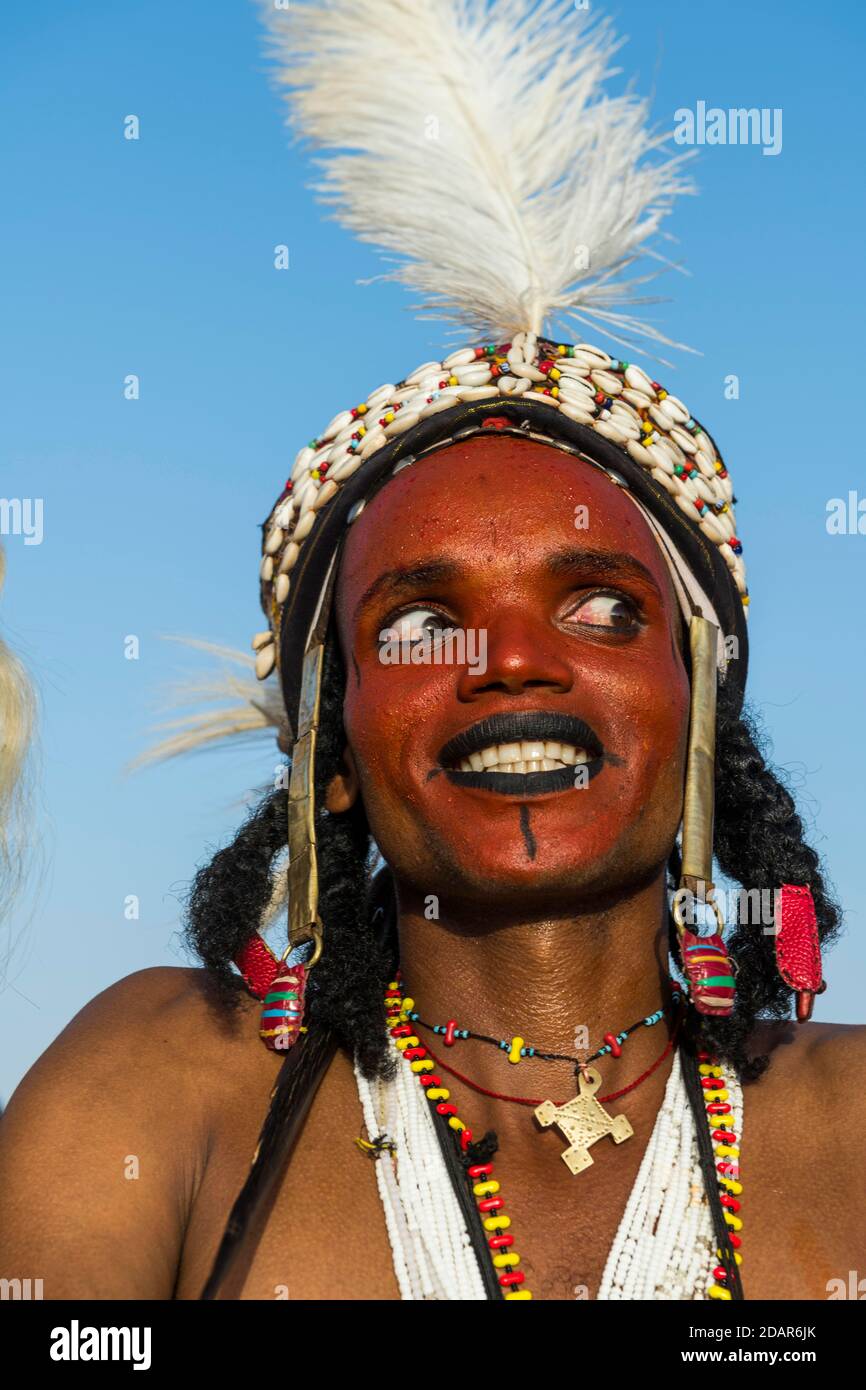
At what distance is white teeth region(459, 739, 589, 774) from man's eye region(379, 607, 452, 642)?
1.26 ft

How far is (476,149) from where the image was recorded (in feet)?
16.1

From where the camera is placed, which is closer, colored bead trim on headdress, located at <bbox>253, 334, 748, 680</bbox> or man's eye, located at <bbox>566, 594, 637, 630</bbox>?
man's eye, located at <bbox>566, 594, 637, 630</bbox>

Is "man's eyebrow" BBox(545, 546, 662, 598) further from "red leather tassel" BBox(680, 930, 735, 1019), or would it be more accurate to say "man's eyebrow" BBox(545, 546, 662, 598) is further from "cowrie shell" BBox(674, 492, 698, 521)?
"red leather tassel" BBox(680, 930, 735, 1019)

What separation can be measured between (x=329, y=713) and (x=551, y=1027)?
1.16 meters

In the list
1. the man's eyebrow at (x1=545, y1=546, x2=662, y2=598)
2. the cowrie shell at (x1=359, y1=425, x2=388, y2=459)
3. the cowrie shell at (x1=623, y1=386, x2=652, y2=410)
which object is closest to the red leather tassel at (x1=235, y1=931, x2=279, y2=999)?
the man's eyebrow at (x1=545, y1=546, x2=662, y2=598)

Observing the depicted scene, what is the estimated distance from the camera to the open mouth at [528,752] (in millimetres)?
4141

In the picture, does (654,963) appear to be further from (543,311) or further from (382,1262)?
(543,311)

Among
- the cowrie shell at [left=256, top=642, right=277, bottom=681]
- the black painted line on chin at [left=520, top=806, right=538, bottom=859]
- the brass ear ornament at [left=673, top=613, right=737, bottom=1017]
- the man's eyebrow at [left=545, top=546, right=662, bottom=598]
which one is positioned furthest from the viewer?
the cowrie shell at [left=256, top=642, right=277, bottom=681]

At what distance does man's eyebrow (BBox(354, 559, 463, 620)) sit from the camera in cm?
439

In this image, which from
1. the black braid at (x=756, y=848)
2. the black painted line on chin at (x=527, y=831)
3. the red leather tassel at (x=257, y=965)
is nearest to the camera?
the black painted line on chin at (x=527, y=831)

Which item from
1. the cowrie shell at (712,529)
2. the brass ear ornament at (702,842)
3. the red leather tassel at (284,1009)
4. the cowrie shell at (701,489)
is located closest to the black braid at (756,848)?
the brass ear ornament at (702,842)

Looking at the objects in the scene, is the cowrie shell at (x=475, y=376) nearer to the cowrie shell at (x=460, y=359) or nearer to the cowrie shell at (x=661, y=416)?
the cowrie shell at (x=460, y=359)

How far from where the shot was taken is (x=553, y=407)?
15.4 feet
